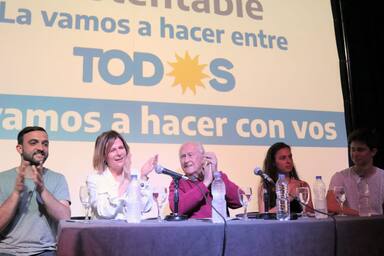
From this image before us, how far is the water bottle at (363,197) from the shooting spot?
2.44 m

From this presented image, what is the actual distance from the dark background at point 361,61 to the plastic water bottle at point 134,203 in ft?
7.45

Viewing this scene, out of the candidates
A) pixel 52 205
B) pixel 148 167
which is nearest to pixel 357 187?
→ pixel 148 167

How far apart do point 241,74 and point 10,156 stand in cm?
183

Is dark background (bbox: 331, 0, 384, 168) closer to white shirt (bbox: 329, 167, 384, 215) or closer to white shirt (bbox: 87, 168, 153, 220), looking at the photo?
white shirt (bbox: 329, 167, 384, 215)

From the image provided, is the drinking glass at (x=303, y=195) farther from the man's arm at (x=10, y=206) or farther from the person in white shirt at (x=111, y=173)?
the man's arm at (x=10, y=206)

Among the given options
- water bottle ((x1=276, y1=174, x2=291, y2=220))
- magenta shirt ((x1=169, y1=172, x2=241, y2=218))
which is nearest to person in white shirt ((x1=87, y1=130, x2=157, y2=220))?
magenta shirt ((x1=169, y1=172, x2=241, y2=218))

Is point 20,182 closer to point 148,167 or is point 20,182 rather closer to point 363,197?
point 148,167

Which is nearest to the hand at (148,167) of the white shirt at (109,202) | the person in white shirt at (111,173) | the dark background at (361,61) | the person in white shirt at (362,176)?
the person in white shirt at (111,173)

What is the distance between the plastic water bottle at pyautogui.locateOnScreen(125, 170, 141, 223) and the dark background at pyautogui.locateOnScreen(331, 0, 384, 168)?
227 centimetres

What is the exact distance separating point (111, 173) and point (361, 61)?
8.29ft

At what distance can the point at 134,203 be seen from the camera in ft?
6.23

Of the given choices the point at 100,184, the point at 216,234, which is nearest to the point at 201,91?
the point at 100,184

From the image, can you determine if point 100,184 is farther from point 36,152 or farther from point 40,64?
point 40,64

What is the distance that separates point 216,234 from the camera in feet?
5.96
